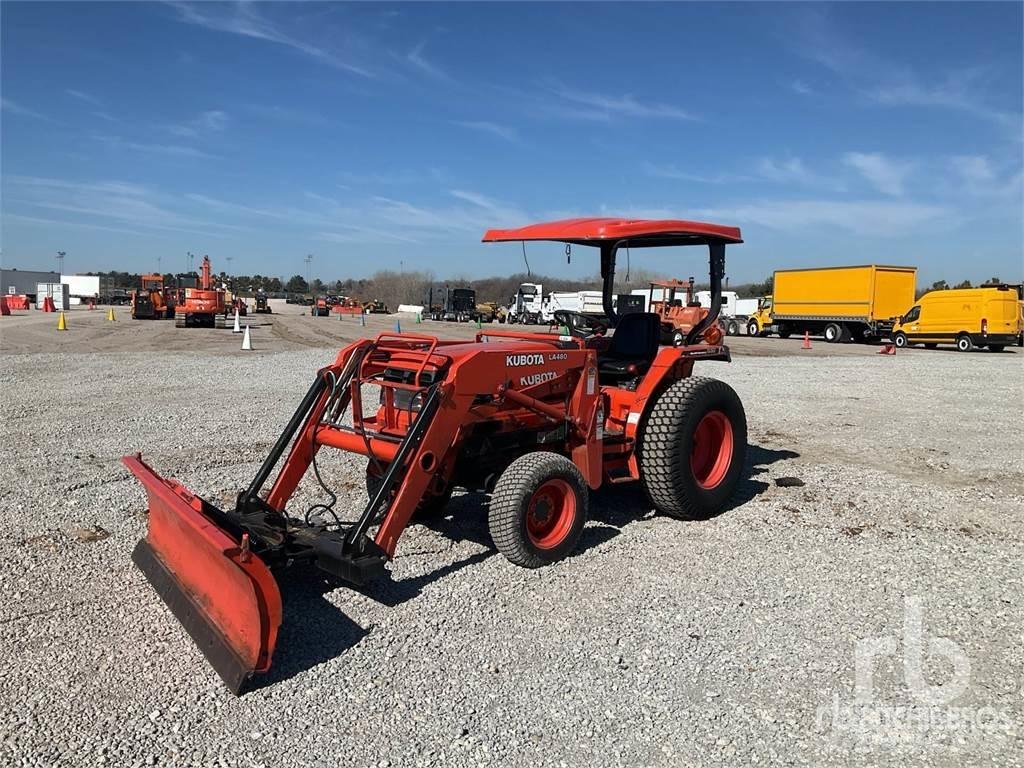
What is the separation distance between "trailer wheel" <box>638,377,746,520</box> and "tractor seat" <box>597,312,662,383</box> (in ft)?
1.19

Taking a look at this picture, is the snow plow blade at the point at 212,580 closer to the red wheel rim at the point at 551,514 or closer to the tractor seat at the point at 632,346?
the red wheel rim at the point at 551,514

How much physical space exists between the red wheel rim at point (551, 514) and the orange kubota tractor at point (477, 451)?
1 centimetres

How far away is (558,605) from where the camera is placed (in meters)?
4.18

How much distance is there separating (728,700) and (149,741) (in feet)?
7.55

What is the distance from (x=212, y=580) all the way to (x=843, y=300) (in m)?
31.6

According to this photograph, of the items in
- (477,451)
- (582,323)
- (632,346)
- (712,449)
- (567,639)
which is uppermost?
(582,323)

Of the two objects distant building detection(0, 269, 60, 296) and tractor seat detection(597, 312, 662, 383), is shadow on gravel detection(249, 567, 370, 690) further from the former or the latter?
distant building detection(0, 269, 60, 296)

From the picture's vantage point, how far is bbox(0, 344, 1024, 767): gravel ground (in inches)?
117

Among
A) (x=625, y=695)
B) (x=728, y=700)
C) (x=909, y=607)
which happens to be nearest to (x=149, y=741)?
(x=625, y=695)

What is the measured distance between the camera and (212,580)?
3.70m

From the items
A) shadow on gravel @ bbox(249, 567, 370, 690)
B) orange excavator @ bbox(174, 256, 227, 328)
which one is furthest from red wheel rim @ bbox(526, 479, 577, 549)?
orange excavator @ bbox(174, 256, 227, 328)

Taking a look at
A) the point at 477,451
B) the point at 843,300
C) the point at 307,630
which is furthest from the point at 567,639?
the point at 843,300

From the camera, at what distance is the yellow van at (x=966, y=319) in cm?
2616

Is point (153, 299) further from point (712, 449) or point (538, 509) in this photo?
point (538, 509)
